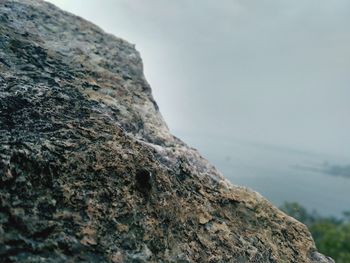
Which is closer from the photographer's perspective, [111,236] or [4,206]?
[4,206]

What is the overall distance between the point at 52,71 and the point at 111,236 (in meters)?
2.84

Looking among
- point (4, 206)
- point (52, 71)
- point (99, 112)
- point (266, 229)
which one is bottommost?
point (4, 206)

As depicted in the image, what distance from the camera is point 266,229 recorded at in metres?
4.61

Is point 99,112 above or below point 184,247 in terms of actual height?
above

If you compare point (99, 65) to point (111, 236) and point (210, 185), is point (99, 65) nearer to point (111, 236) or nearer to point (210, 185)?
point (210, 185)

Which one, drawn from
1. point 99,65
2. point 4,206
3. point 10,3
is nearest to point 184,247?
point 4,206

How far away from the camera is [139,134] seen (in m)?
5.11

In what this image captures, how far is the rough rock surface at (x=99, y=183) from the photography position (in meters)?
3.03

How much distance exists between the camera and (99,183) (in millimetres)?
3451

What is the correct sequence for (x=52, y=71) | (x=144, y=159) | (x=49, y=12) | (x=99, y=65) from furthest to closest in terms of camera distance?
(x=49, y=12), (x=99, y=65), (x=52, y=71), (x=144, y=159)

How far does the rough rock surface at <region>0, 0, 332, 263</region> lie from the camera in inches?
119

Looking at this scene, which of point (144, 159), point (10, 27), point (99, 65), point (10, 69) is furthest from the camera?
point (99, 65)

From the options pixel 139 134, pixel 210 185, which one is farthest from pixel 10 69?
pixel 210 185

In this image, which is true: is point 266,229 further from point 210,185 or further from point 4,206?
point 4,206
